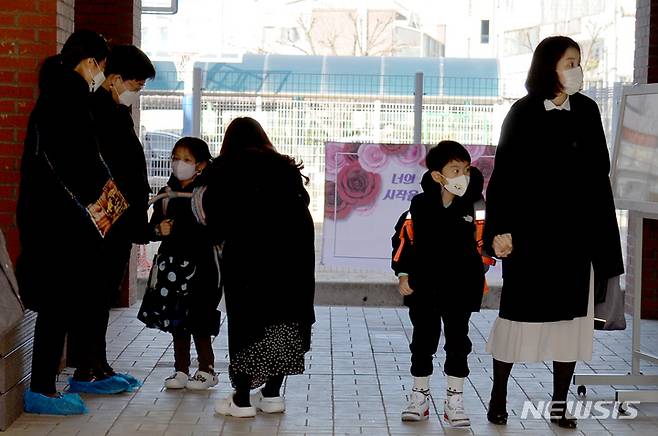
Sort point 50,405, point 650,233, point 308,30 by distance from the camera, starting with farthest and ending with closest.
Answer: point 308,30 < point 650,233 < point 50,405

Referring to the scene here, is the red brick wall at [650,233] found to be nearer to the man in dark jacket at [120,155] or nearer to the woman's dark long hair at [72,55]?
the man in dark jacket at [120,155]

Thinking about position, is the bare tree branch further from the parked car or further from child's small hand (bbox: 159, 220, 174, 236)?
child's small hand (bbox: 159, 220, 174, 236)

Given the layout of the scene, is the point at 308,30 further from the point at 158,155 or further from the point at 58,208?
the point at 58,208

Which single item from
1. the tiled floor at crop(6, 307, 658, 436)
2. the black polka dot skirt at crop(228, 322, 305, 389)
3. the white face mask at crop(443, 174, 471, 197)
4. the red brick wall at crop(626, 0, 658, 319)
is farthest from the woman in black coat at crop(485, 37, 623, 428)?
the red brick wall at crop(626, 0, 658, 319)

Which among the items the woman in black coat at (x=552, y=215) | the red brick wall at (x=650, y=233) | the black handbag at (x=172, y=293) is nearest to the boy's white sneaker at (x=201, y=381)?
the black handbag at (x=172, y=293)

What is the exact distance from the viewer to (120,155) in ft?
22.4

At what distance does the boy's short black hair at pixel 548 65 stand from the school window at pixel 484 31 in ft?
175

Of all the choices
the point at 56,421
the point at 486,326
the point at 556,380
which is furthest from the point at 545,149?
the point at 486,326

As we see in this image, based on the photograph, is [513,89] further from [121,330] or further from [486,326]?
[121,330]

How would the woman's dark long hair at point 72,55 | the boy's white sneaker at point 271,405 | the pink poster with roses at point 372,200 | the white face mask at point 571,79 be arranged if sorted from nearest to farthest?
1. the white face mask at point 571,79
2. the woman's dark long hair at point 72,55
3. the boy's white sneaker at point 271,405
4. the pink poster with roses at point 372,200

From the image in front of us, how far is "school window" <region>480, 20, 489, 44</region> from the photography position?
5878 cm

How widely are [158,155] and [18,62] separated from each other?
4.79 metres

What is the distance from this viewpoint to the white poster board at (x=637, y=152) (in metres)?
7.07

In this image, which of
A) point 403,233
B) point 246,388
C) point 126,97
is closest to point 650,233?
point 403,233
